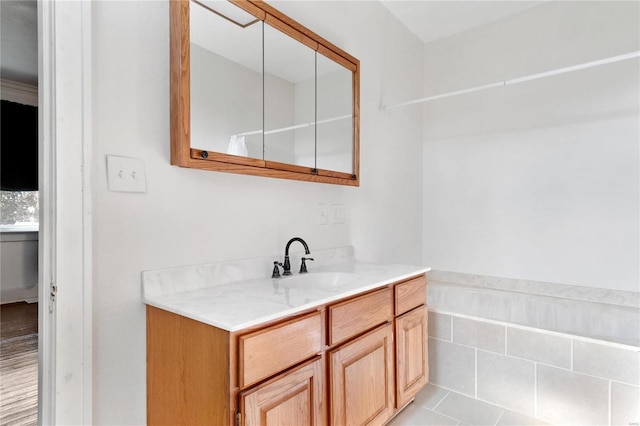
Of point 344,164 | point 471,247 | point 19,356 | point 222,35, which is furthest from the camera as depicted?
point 471,247

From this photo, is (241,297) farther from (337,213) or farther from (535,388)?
(535,388)

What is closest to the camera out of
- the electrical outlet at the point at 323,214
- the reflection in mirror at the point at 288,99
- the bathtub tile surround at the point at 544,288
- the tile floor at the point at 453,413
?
the reflection in mirror at the point at 288,99

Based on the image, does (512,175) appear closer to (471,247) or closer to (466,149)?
(466,149)

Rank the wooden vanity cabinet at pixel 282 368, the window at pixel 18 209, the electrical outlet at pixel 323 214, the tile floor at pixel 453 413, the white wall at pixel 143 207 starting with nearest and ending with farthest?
1. the wooden vanity cabinet at pixel 282 368
2. the white wall at pixel 143 207
3. the tile floor at pixel 453 413
4. the electrical outlet at pixel 323 214
5. the window at pixel 18 209

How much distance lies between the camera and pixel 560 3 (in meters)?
2.50

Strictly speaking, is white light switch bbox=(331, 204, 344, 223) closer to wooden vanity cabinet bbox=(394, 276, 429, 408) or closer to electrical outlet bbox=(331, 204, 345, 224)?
electrical outlet bbox=(331, 204, 345, 224)

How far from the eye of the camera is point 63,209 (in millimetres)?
1048

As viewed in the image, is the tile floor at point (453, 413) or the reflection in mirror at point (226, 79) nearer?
the reflection in mirror at point (226, 79)

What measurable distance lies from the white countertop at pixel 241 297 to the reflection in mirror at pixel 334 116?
27.5 inches

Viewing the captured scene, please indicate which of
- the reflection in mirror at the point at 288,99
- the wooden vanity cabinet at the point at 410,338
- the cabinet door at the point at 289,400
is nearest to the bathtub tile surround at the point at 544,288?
the wooden vanity cabinet at the point at 410,338

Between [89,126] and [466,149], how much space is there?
2.68 meters

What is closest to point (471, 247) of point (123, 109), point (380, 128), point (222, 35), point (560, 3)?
point (380, 128)

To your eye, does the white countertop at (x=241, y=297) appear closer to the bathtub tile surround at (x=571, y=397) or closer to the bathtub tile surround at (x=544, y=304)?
the bathtub tile surround at (x=571, y=397)

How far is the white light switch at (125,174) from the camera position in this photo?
3.80 ft
